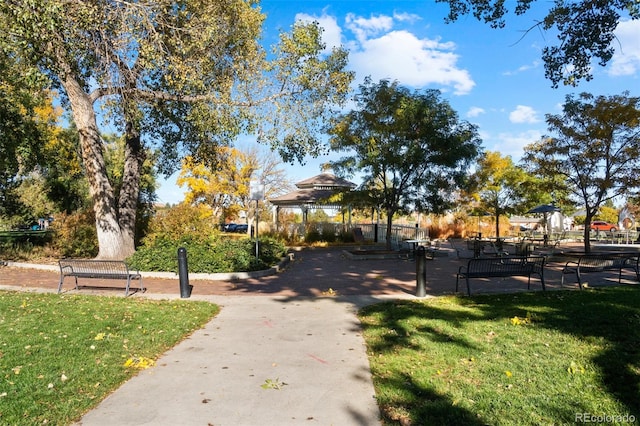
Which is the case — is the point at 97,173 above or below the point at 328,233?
above

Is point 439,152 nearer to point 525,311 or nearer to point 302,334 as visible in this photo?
point 525,311

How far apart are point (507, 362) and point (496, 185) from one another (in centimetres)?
2561

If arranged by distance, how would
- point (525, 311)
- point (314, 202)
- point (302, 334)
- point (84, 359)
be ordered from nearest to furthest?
point (84, 359)
point (302, 334)
point (525, 311)
point (314, 202)

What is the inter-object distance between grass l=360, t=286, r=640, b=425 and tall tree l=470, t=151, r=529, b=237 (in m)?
20.9

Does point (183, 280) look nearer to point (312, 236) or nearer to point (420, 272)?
point (420, 272)

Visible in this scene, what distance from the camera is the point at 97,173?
43.4 feet

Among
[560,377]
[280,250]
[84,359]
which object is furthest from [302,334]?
[280,250]

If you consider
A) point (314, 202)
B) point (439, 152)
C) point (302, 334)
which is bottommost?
point (302, 334)

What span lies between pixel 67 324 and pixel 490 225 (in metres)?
33.4

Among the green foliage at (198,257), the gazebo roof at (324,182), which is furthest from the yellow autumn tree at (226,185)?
the green foliage at (198,257)

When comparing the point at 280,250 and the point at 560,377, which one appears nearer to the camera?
the point at 560,377

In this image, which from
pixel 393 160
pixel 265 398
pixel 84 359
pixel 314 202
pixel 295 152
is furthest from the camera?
pixel 314 202

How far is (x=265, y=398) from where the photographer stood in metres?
3.79

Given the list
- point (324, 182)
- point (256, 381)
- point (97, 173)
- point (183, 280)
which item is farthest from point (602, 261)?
point (324, 182)
